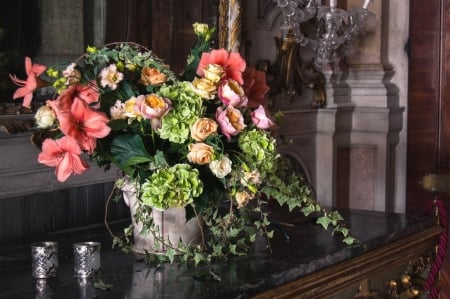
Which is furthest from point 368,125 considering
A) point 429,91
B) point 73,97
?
point 73,97

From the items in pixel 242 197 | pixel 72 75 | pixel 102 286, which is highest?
pixel 72 75

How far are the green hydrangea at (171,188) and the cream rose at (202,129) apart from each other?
0.08 m

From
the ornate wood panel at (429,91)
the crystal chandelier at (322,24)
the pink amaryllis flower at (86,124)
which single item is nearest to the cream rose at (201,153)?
the pink amaryllis flower at (86,124)

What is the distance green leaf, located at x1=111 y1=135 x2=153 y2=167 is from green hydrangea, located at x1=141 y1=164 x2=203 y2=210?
8 centimetres

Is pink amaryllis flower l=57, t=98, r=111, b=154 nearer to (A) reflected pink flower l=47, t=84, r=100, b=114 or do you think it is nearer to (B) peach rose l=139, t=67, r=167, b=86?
(A) reflected pink flower l=47, t=84, r=100, b=114

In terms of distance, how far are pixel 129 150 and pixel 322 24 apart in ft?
7.33

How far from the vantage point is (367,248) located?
2715mm

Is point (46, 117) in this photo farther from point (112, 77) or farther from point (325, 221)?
point (325, 221)

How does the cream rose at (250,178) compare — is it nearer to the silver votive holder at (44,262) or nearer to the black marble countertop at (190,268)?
the black marble countertop at (190,268)

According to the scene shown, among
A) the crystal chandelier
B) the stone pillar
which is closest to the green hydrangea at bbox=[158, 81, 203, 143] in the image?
the crystal chandelier

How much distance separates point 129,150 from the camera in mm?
2357

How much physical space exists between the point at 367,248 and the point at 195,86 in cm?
80

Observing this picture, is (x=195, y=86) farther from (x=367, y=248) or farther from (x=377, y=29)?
(x=377, y=29)

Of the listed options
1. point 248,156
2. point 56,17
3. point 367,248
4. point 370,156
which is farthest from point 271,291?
point 370,156
